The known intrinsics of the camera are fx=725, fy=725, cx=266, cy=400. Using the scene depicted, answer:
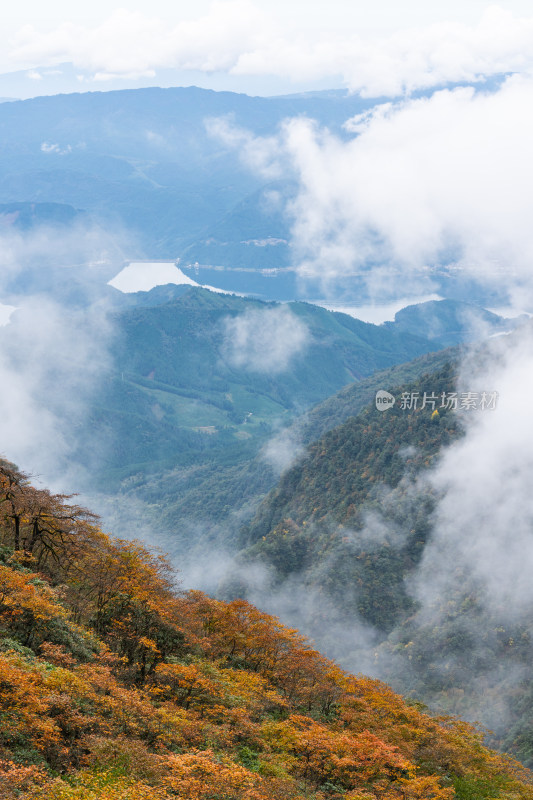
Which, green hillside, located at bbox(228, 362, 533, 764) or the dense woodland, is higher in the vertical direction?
green hillside, located at bbox(228, 362, 533, 764)

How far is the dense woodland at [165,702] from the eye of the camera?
91.7 feet

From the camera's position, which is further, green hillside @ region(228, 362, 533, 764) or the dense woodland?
green hillside @ region(228, 362, 533, 764)

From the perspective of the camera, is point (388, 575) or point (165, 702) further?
point (388, 575)

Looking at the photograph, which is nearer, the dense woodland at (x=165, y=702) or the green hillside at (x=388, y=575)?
the dense woodland at (x=165, y=702)

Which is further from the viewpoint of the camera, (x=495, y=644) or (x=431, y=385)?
(x=431, y=385)

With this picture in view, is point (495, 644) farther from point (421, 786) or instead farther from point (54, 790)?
point (54, 790)

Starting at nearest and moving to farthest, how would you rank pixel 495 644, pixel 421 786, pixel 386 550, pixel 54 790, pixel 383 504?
pixel 54 790 < pixel 421 786 < pixel 495 644 < pixel 386 550 < pixel 383 504

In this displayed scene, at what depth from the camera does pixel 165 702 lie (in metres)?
38.0

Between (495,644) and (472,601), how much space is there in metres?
9.32

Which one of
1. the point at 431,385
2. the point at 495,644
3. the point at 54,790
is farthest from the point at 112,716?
the point at 431,385

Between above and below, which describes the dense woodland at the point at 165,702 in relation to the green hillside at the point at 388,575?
below

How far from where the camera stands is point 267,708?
44.4 metres

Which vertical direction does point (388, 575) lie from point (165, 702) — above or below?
above

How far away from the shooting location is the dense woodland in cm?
2794
